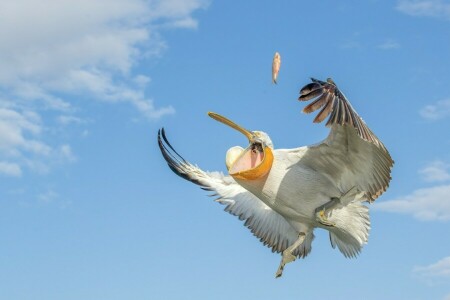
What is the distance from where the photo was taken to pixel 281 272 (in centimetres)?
1212

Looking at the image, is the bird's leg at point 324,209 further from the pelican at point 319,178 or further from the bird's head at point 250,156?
the bird's head at point 250,156

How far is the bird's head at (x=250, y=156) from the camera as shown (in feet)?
37.8

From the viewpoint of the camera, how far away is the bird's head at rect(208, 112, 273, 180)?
11.5m

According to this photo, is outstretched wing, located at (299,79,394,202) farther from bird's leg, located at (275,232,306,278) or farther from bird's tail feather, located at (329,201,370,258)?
bird's leg, located at (275,232,306,278)

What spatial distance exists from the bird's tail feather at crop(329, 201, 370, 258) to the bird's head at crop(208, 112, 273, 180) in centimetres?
129

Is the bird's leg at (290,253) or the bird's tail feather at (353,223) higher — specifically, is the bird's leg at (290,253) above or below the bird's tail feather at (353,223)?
below

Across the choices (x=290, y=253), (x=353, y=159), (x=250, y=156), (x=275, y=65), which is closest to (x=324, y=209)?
(x=353, y=159)

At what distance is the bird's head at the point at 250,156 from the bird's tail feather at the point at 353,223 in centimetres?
129

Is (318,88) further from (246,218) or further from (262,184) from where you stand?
(246,218)

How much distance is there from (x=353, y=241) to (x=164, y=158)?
142 inches

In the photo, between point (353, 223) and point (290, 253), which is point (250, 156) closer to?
point (290, 253)

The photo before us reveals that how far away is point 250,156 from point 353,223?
1786 millimetres

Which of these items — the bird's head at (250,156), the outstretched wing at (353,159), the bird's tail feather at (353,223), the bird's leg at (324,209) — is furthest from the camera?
the bird's tail feather at (353,223)

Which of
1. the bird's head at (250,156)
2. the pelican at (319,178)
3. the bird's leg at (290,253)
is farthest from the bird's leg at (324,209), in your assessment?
the bird's head at (250,156)
